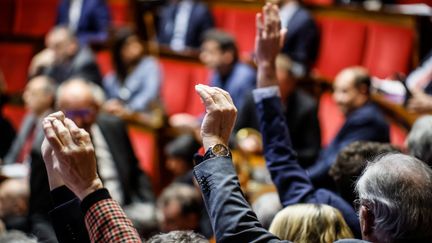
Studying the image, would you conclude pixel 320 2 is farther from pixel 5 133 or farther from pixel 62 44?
pixel 5 133

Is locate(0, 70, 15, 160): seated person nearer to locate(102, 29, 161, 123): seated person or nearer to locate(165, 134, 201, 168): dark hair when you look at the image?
locate(102, 29, 161, 123): seated person

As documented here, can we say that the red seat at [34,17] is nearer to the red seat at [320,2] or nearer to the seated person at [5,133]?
the seated person at [5,133]

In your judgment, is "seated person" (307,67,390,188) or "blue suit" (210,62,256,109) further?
"blue suit" (210,62,256,109)

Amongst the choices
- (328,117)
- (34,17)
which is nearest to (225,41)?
(328,117)

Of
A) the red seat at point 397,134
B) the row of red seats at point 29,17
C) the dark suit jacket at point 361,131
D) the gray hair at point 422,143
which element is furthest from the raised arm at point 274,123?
the row of red seats at point 29,17

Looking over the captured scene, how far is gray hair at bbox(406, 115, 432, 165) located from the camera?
177 centimetres

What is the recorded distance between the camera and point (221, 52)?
12.6ft

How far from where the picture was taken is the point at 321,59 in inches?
162

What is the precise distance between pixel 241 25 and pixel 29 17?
5.44 ft

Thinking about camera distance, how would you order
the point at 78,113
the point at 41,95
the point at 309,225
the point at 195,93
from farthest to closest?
the point at 195,93, the point at 41,95, the point at 78,113, the point at 309,225

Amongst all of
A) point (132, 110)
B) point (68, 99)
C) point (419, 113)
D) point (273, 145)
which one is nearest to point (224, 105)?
point (273, 145)

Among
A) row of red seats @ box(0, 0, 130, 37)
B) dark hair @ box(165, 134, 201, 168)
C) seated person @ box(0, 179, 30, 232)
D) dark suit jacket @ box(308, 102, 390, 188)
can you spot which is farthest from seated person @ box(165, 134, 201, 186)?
row of red seats @ box(0, 0, 130, 37)

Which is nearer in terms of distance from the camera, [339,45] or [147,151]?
[147,151]

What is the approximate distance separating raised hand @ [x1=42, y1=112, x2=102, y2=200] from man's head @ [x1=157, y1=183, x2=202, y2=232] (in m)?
1.51
